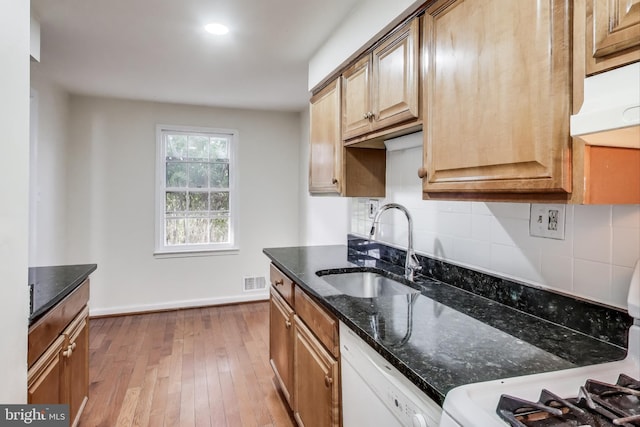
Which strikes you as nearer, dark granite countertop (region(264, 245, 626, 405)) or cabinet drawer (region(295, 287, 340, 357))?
dark granite countertop (region(264, 245, 626, 405))

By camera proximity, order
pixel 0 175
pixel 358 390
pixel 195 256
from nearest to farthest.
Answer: pixel 0 175
pixel 358 390
pixel 195 256

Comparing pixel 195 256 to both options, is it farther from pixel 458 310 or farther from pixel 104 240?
pixel 458 310

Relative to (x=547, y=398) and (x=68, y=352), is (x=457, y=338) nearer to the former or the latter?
(x=547, y=398)

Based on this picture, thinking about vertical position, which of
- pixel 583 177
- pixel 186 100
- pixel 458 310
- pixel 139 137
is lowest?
pixel 458 310

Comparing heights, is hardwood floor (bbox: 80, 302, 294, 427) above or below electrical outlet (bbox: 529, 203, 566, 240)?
below

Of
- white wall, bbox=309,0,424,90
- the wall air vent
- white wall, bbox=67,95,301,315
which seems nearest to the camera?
white wall, bbox=309,0,424,90

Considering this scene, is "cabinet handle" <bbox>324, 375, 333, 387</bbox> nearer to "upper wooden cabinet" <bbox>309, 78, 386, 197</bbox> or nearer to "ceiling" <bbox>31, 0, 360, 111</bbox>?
"upper wooden cabinet" <bbox>309, 78, 386, 197</bbox>

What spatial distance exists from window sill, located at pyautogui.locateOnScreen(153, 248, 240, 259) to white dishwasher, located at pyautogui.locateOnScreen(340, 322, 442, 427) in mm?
3344

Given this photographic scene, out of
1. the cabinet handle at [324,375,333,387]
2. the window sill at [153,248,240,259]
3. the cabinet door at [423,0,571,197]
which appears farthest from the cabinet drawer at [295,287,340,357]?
the window sill at [153,248,240,259]

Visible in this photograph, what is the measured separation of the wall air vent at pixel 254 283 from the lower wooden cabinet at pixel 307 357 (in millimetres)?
2217

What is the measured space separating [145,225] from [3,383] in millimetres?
3428

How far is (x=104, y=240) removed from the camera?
4.09 m

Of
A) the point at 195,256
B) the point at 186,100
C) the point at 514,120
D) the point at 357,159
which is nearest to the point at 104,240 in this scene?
the point at 195,256

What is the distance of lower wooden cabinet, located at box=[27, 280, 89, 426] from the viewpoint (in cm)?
144
